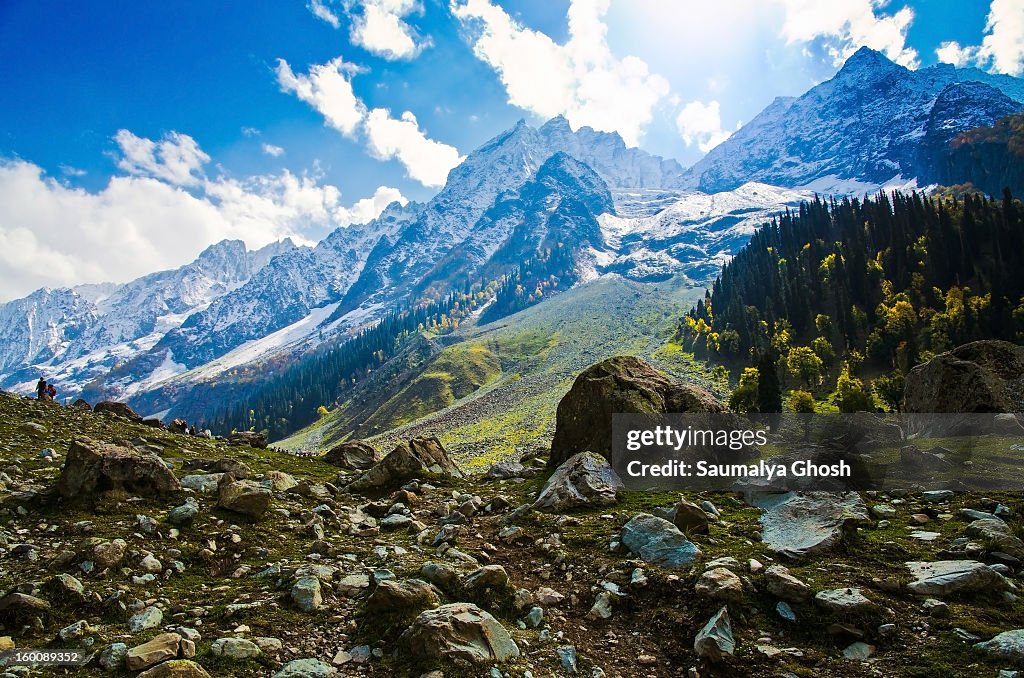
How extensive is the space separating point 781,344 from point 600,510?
392ft

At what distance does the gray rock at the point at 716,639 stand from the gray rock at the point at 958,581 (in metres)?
2.91

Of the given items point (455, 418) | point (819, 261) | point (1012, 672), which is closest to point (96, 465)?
point (1012, 672)

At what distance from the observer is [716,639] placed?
6.86 m

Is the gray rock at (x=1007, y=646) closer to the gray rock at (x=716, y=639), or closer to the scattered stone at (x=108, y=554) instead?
Result: the gray rock at (x=716, y=639)

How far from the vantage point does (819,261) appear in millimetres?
148125

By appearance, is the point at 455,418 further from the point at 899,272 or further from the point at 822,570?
the point at 822,570

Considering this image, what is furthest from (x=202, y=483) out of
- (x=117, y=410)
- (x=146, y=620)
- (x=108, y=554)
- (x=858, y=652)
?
(x=117, y=410)

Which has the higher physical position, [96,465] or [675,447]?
[96,465]

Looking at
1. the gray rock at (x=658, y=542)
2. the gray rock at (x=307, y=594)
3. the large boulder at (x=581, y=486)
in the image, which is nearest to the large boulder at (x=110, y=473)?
the gray rock at (x=307, y=594)

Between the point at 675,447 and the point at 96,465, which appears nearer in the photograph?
the point at 96,465

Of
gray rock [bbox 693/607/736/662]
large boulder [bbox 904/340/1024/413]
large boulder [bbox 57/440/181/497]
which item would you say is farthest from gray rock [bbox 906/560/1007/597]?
large boulder [bbox 904/340/1024/413]

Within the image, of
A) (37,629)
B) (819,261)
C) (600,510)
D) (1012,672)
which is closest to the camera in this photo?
(1012,672)

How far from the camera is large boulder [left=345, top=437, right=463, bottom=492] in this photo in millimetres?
18047

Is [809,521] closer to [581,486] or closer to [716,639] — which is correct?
[716,639]
